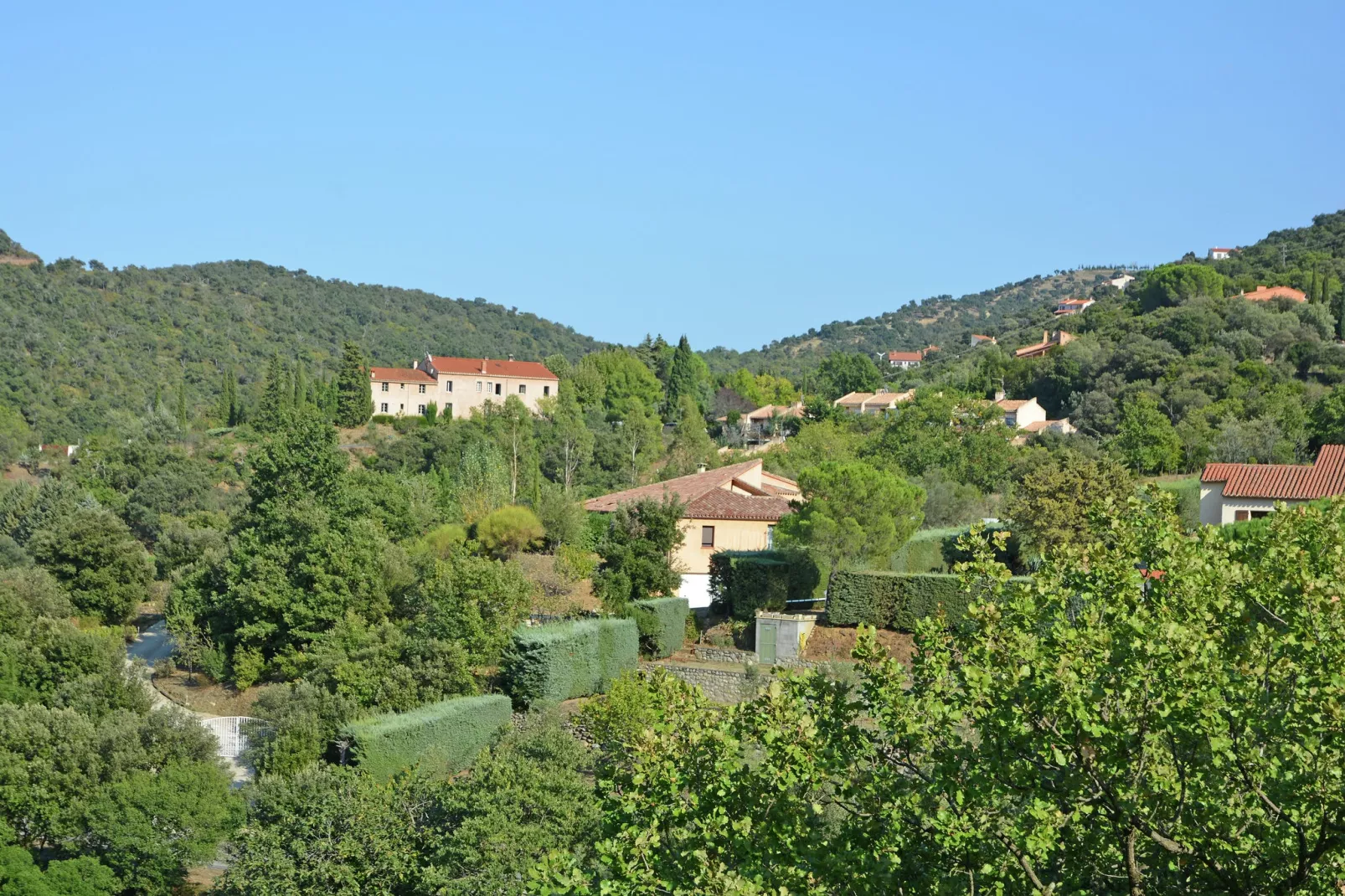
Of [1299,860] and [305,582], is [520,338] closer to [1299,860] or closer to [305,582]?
[305,582]

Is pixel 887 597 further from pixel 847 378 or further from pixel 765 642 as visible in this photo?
pixel 847 378

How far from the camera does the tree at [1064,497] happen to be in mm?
31016

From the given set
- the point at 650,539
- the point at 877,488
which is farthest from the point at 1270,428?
the point at 650,539

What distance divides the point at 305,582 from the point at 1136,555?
86.6 ft

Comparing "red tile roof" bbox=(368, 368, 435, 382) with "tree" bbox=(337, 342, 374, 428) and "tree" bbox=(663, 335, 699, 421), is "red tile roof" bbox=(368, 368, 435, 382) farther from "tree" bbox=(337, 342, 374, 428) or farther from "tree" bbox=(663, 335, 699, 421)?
"tree" bbox=(663, 335, 699, 421)

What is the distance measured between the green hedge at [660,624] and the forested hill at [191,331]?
2426 inches

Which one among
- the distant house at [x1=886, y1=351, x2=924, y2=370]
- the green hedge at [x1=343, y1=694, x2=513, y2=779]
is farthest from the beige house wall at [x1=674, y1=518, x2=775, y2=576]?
the distant house at [x1=886, y1=351, x2=924, y2=370]

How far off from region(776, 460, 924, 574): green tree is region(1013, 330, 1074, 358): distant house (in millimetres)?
59967

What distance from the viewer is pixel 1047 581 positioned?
9375 mm

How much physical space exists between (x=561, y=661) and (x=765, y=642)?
5791 mm

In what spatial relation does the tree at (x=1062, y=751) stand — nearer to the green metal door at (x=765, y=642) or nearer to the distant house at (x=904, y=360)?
the green metal door at (x=765, y=642)

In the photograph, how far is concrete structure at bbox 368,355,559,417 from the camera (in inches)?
3305

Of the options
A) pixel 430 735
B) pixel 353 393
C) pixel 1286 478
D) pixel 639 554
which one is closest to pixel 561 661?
pixel 430 735

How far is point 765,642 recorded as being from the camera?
98.2 ft
